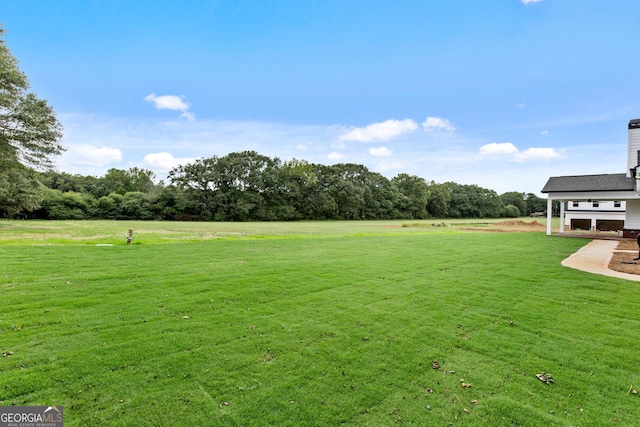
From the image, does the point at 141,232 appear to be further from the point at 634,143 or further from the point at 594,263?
the point at 634,143

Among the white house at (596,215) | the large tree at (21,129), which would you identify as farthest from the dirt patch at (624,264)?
the large tree at (21,129)

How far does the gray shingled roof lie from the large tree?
34.5m

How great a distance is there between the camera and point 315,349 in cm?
367

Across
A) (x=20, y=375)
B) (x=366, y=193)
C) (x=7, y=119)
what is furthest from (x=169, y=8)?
(x=366, y=193)

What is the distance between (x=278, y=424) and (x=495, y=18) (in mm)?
19726

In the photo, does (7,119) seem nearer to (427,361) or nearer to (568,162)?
(427,361)

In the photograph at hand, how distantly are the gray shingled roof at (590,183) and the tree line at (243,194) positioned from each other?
43327mm

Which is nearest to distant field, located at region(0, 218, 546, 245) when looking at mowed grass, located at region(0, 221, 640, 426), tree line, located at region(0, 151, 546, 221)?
mowed grass, located at region(0, 221, 640, 426)

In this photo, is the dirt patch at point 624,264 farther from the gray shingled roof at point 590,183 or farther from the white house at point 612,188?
the gray shingled roof at point 590,183

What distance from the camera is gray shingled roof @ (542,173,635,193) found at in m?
19.2

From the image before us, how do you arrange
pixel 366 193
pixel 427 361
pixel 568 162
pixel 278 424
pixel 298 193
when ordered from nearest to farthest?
1. pixel 278 424
2. pixel 427 361
3. pixel 568 162
4. pixel 298 193
5. pixel 366 193

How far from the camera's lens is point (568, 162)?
140 ft

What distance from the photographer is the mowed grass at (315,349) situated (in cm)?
262

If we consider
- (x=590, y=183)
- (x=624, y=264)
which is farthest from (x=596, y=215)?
(x=624, y=264)
